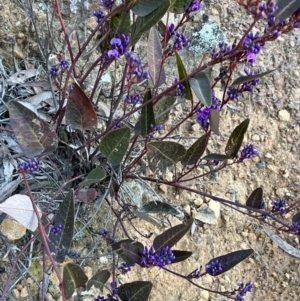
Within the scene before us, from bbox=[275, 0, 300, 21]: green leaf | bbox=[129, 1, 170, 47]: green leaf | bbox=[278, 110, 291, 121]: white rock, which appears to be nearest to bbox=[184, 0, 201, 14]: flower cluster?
bbox=[129, 1, 170, 47]: green leaf

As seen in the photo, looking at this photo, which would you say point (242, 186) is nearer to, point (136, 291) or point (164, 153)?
point (164, 153)

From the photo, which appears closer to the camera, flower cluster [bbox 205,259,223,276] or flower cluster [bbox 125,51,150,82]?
flower cluster [bbox 125,51,150,82]

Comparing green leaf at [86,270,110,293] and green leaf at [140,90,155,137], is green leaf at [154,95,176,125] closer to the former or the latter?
green leaf at [140,90,155,137]

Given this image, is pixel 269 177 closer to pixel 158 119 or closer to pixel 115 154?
pixel 158 119

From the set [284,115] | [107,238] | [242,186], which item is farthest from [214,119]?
[284,115]

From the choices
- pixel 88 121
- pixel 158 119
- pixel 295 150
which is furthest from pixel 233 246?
pixel 88 121
